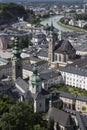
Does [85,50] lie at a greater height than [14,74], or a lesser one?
lesser

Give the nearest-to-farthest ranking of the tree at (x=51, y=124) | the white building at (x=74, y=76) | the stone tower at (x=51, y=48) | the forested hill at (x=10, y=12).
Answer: the tree at (x=51, y=124) → the white building at (x=74, y=76) → the stone tower at (x=51, y=48) → the forested hill at (x=10, y=12)

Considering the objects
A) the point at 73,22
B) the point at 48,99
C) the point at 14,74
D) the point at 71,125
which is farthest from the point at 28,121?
the point at 73,22

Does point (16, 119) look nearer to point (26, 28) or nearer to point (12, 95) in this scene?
point (12, 95)

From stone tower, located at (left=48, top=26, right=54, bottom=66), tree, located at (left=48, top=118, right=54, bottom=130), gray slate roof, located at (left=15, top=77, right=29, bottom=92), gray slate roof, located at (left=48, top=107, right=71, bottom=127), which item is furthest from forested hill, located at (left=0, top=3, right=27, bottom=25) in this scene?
tree, located at (left=48, top=118, right=54, bottom=130)

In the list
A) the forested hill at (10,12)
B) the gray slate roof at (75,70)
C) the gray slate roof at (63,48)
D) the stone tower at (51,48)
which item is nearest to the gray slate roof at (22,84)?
the gray slate roof at (75,70)

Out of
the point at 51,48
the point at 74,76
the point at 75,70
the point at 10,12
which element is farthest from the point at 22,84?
the point at 10,12

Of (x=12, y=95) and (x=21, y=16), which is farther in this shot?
(x=21, y=16)

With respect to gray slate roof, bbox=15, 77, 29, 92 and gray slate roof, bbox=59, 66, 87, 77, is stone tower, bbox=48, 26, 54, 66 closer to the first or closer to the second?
gray slate roof, bbox=59, 66, 87, 77

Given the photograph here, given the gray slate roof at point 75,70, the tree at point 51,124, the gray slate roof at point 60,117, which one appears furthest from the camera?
the gray slate roof at point 75,70

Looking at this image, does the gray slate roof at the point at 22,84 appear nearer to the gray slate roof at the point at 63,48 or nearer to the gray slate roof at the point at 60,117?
the gray slate roof at the point at 60,117
